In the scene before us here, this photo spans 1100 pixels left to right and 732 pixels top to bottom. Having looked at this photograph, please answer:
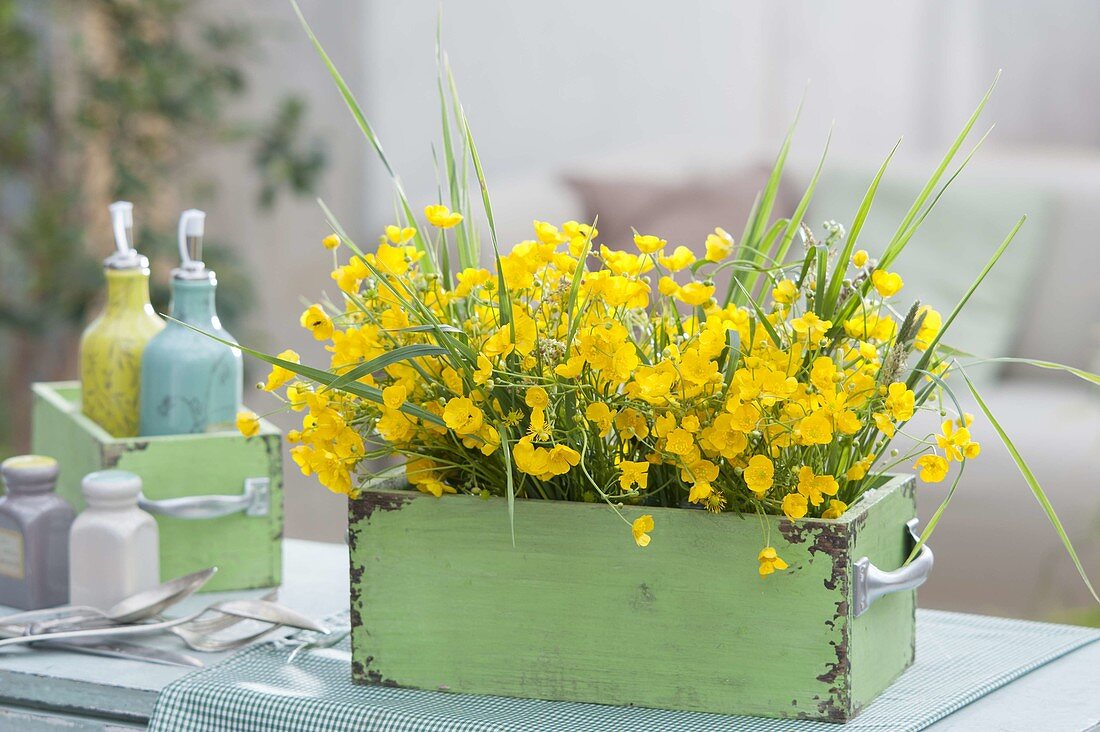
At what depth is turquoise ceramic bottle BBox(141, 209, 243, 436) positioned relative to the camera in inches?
43.0

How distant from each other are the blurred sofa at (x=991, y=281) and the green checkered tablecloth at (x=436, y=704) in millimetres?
1144

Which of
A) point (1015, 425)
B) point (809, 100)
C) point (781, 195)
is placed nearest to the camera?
point (1015, 425)

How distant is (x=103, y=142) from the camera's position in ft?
10.8

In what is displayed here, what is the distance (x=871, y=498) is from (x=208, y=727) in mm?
435

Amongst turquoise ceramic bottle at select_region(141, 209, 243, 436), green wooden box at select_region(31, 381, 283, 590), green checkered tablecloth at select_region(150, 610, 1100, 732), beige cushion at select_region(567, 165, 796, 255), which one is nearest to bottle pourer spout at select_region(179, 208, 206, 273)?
turquoise ceramic bottle at select_region(141, 209, 243, 436)

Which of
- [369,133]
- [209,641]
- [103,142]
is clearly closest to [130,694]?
[209,641]

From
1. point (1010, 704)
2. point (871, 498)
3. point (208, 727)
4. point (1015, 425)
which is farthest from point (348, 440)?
point (1015, 425)

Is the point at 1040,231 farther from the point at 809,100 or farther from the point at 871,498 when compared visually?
the point at 871,498

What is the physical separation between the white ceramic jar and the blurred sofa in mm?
1438

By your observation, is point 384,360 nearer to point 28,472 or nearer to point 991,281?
point 28,472

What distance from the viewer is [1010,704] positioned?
0.84 metres

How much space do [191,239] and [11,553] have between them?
0.30 metres

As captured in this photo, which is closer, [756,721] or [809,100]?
[756,721]

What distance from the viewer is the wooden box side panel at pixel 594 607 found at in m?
0.76
